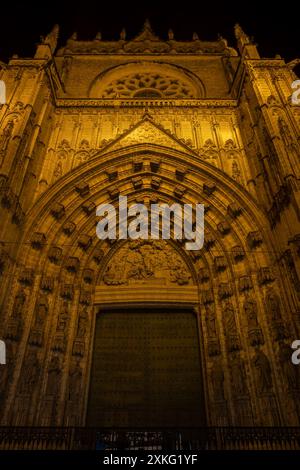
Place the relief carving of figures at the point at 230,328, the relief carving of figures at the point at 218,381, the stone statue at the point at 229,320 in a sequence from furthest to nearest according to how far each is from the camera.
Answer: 1. the stone statue at the point at 229,320
2. the relief carving of figures at the point at 230,328
3. the relief carving of figures at the point at 218,381

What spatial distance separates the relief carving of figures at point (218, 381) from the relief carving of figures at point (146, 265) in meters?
2.32

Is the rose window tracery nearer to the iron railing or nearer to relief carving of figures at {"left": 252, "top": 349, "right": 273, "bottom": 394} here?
relief carving of figures at {"left": 252, "top": 349, "right": 273, "bottom": 394}

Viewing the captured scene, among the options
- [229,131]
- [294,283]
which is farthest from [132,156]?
[294,283]

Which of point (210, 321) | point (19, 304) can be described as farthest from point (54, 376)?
point (210, 321)

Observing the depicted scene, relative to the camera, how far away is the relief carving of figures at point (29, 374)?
6585mm

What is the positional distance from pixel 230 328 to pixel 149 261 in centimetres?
281

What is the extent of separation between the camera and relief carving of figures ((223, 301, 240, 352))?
731 cm

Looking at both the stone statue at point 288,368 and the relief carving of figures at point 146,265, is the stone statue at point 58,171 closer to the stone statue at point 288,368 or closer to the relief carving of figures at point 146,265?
the relief carving of figures at point 146,265

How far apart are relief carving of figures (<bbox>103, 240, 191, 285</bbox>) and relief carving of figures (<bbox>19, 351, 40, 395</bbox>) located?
270 centimetres

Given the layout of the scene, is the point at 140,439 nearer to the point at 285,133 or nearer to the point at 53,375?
the point at 53,375

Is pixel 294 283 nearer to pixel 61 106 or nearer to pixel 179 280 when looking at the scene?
pixel 179 280

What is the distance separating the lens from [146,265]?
30.1ft

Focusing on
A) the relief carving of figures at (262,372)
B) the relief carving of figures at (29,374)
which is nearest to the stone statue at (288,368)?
the relief carving of figures at (262,372)

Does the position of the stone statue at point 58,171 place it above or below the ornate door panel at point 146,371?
above
